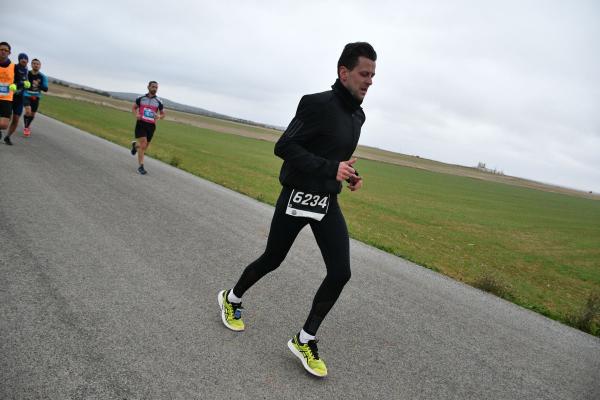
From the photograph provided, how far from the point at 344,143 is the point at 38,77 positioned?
517 inches

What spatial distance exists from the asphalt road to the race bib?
1184 millimetres

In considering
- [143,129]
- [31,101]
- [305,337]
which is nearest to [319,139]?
[305,337]

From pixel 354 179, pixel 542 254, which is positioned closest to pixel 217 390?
pixel 354 179

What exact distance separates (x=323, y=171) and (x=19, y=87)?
1232 cm

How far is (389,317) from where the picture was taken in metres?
4.42

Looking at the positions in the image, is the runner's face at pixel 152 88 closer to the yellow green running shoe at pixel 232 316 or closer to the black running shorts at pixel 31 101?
the black running shorts at pixel 31 101

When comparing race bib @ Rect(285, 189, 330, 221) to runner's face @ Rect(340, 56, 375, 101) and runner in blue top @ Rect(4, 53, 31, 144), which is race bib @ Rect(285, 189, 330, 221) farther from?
runner in blue top @ Rect(4, 53, 31, 144)

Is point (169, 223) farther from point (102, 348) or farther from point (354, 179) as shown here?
point (354, 179)

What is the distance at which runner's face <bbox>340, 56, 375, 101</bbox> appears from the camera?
2.92 m

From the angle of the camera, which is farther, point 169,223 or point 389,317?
point 169,223

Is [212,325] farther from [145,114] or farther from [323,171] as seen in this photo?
[145,114]

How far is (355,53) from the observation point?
2.92 meters

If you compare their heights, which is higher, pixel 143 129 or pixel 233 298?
pixel 143 129

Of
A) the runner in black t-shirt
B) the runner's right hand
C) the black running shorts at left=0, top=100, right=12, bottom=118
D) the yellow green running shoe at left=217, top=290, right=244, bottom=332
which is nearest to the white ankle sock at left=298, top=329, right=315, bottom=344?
the yellow green running shoe at left=217, top=290, right=244, bottom=332
